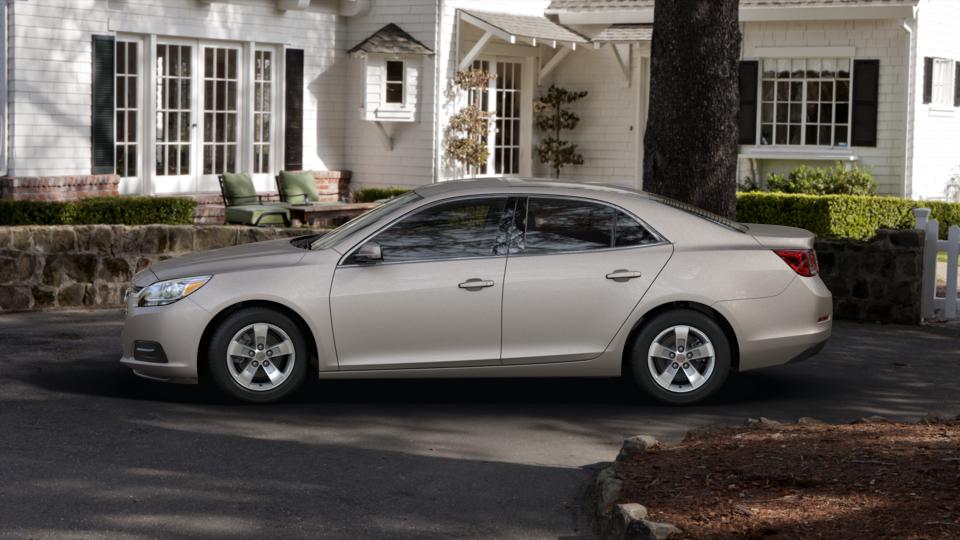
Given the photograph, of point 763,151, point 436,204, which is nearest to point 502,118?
point 763,151

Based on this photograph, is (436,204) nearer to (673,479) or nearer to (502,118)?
(673,479)

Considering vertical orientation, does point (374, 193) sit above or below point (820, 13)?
below

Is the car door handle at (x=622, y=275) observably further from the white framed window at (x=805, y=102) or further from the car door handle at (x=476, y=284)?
the white framed window at (x=805, y=102)

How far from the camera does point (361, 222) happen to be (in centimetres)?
930

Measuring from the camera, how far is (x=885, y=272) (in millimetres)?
13203

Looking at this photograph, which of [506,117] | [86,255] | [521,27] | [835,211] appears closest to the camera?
[86,255]

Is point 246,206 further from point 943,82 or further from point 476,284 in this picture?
point 943,82

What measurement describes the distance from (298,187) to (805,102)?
8.42 metres

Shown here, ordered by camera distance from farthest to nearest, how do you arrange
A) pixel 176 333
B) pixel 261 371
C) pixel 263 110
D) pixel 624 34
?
pixel 624 34 → pixel 263 110 → pixel 261 371 → pixel 176 333

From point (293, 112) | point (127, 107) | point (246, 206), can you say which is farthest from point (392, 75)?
point (127, 107)

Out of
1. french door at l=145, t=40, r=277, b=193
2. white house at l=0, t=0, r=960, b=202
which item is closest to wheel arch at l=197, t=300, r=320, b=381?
white house at l=0, t=0, r=960, b=202

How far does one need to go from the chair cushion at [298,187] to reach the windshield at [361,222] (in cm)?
1198

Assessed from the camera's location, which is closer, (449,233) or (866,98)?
(449,233)

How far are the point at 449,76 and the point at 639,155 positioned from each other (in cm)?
402
